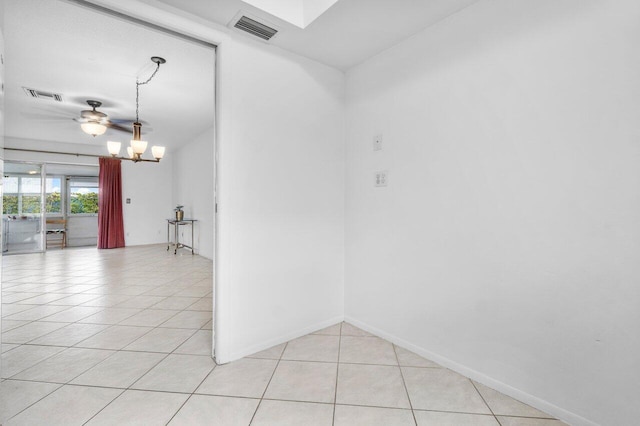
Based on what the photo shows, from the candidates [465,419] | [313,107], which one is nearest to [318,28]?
[313,107]

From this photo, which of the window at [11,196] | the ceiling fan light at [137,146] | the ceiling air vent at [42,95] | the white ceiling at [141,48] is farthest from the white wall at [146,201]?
the ceiling fan light at [137,146]

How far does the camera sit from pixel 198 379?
6.19ft

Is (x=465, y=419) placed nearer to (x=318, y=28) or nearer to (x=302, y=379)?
(x=302, y=379)

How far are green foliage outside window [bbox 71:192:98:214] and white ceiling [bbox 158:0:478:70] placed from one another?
9862mm

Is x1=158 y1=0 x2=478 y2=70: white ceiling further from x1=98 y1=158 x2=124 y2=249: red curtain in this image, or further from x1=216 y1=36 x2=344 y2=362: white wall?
x1=98 y1=158 x2=124 y2=249: red curtain

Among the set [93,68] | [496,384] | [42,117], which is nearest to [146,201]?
[42,117]

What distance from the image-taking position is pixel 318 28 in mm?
2164

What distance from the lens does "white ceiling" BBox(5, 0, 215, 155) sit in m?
2.49

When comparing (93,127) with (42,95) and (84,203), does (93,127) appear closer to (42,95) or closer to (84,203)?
(42,95)

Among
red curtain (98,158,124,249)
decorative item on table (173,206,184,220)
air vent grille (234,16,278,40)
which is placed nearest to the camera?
air vent grille (234,16,278,40)

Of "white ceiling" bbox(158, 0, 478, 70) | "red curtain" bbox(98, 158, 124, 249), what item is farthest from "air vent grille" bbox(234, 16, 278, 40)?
"red curtain" bbox(98, 158, 124, 249)

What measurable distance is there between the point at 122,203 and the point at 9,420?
7.45 metres

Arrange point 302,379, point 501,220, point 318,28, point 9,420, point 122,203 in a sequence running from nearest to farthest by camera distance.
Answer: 1. point 9,420
2. point 501,220
3. point 302,379
4. point 318,28
5. point 122,203

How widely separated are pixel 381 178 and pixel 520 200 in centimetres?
105
